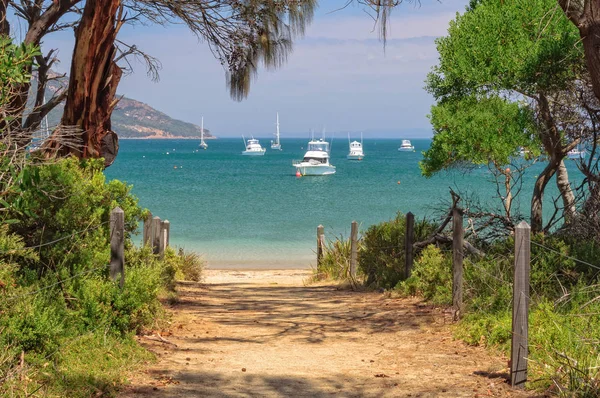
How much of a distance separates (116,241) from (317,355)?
237 centimetres

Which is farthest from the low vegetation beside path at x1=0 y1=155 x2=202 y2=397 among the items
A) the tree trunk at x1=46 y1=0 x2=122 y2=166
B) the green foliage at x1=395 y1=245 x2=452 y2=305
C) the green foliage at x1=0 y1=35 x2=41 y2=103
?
the green foliage at x1=395 y1=245 x2=452 y2=305

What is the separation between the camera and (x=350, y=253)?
14.9 meters

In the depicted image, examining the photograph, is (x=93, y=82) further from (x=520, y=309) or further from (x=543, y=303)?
(x=520, y=309)

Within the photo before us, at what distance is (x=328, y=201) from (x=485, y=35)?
43363 mm

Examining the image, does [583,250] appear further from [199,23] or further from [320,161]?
[320,161]

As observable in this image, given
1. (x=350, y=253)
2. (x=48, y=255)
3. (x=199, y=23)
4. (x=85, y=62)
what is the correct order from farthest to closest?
1. (x=350, y=253)
2. (x=199, y=23)
3. (x=85, y=62)
4. (x=48, y=255)

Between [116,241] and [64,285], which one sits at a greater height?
[116,241]

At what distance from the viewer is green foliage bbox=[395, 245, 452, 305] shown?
9758 mm

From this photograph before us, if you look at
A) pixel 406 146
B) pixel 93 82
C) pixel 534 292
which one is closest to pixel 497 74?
pixel 534 292

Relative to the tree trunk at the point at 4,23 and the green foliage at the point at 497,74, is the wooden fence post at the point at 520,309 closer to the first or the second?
the green foliage at the point at 497,74

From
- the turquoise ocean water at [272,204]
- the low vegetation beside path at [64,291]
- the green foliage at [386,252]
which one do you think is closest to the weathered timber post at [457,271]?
the green foliage at [386,252]

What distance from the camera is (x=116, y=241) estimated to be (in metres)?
7.30

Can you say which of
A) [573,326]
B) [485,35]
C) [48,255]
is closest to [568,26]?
[485,35]

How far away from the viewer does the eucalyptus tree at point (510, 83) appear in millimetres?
11617
